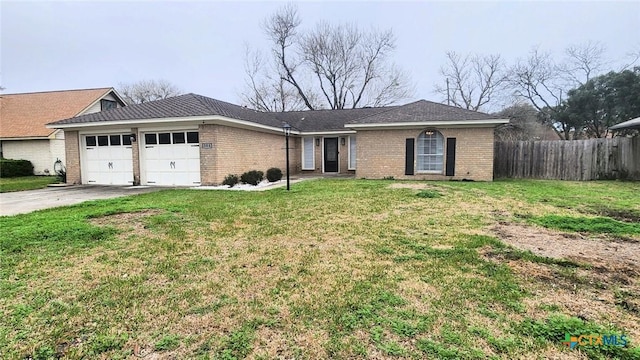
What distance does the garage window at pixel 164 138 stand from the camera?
12758mm

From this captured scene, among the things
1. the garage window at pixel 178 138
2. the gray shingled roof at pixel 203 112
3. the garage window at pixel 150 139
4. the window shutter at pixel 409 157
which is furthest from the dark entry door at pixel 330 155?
the garage window at pixel 150 139

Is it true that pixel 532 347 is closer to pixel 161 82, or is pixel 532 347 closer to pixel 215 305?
pixel 215 305

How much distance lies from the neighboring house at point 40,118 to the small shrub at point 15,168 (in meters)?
0.37

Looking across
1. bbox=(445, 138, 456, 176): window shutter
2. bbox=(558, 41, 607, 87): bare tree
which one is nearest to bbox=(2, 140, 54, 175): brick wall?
bbox=(445, 138, 456, 176): window shutter

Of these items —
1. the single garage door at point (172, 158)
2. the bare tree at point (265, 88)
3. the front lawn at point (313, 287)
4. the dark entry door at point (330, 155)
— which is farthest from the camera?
the bare tree at point (265, 88)

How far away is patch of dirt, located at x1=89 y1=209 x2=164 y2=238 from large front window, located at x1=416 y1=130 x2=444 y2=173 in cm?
1072

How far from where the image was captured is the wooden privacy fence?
13.3m

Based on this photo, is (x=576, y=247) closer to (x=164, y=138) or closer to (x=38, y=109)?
(x=164, y=138)

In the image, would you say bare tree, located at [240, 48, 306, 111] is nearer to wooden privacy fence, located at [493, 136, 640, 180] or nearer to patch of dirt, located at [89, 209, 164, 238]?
wooden privacy fence, located at [493, 136, 640, 180]

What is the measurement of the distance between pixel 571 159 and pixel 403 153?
700 centimetres

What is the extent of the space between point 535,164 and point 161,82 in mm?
41933

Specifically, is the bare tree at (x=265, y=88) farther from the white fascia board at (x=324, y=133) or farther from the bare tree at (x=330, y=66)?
the white fascia board at (x=324, y=133)

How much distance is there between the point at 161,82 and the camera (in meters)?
41.7

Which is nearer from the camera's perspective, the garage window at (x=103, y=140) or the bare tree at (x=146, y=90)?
the garage window at (x=103, y=140)
